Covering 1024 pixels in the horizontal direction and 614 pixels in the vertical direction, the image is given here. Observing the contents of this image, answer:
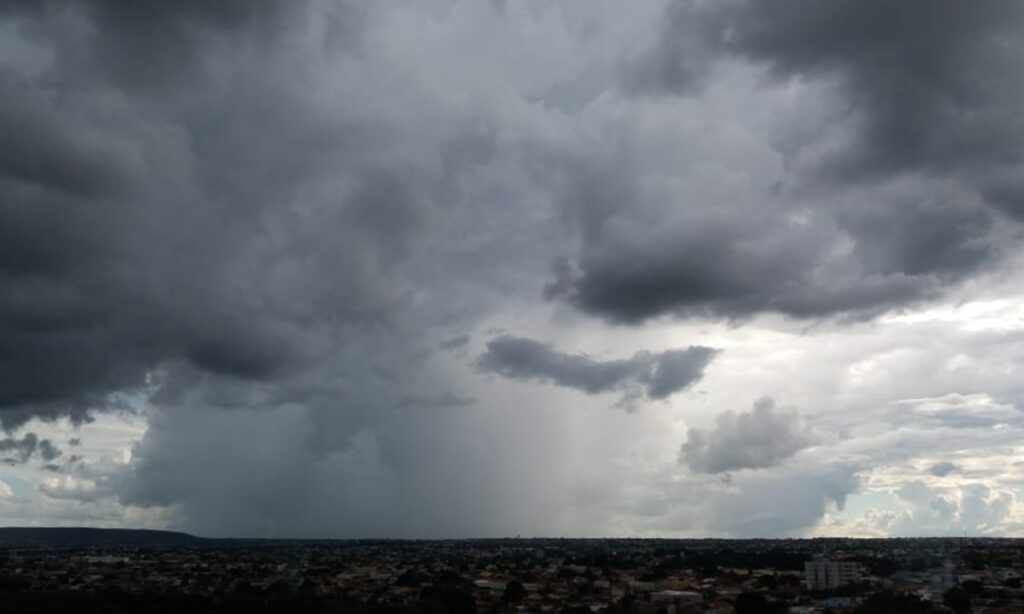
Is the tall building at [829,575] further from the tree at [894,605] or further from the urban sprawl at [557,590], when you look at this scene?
the tree at [894,605]

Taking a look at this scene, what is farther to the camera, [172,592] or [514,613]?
[172,592]

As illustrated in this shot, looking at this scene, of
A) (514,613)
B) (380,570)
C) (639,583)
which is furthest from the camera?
(380,570)

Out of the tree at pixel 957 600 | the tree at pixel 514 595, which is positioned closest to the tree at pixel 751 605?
the tree at pixel 957 600

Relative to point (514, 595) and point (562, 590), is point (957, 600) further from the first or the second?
point (562, 590)

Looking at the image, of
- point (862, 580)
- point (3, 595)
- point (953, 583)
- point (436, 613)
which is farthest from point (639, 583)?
point (3, 595)

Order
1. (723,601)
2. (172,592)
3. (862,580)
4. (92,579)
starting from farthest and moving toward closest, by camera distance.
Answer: (92,579) → (862,580) → (172,592) → (723,601)

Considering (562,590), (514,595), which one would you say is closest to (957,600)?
(514,595)

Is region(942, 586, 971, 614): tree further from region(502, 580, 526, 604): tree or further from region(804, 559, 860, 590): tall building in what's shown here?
region(502, 580, 526, 604): tree

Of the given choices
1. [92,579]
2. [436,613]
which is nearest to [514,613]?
[436,613]

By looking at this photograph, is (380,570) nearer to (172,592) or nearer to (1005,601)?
(172,592)
